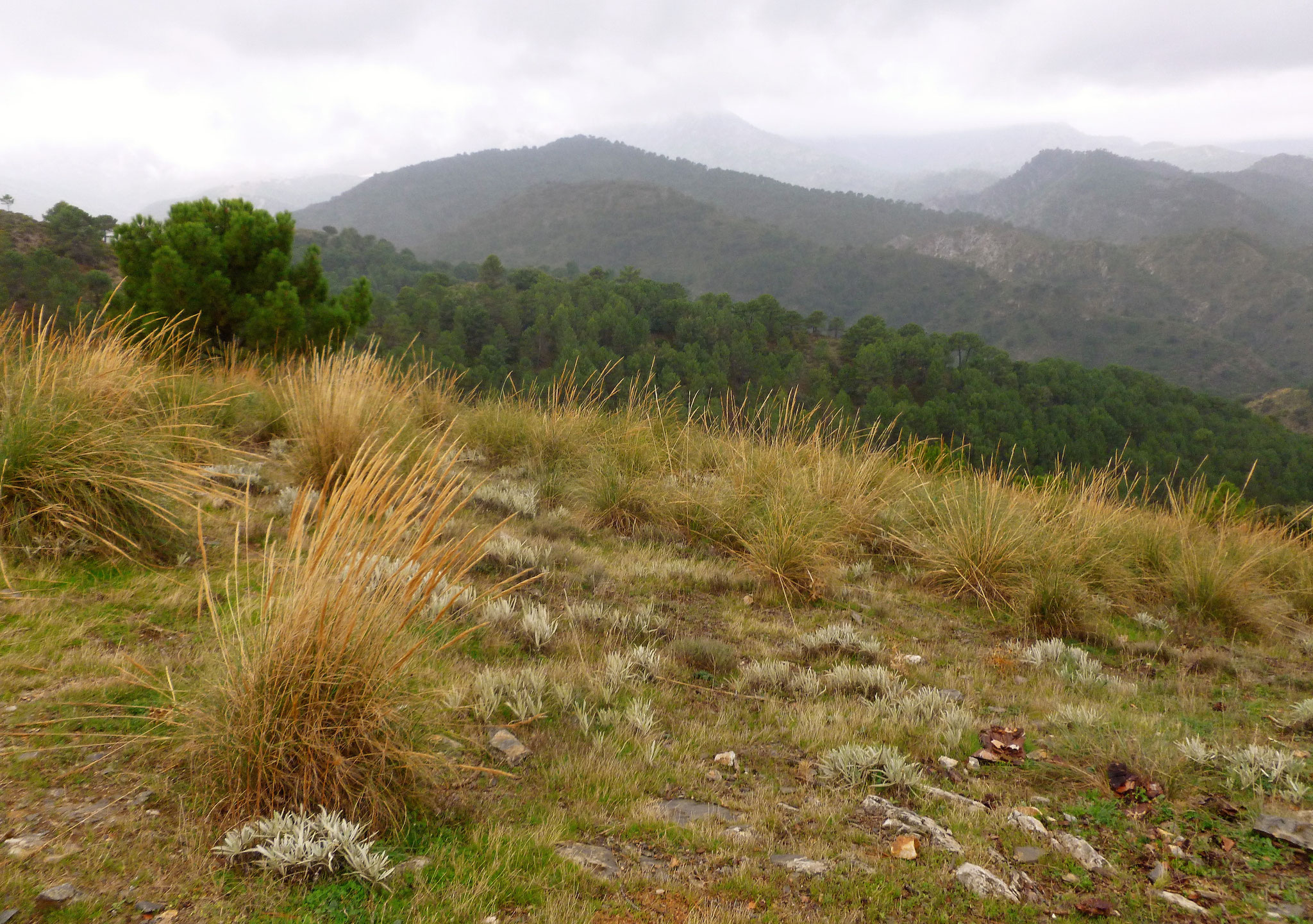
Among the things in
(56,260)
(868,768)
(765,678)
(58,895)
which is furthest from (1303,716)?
(56,260)

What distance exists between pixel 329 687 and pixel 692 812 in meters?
→ 1.14

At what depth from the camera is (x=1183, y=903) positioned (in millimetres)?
1884

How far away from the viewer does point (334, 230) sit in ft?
318

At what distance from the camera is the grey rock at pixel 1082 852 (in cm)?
204

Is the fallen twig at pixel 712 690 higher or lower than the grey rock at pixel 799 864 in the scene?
lower

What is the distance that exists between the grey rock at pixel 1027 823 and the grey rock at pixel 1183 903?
12.4 inches

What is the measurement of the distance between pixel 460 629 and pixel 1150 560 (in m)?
5.87

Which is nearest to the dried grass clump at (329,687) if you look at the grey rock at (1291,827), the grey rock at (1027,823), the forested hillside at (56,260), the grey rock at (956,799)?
the grey rock at (956,799)

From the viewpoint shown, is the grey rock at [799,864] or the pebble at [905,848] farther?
the pebble at [905,848]

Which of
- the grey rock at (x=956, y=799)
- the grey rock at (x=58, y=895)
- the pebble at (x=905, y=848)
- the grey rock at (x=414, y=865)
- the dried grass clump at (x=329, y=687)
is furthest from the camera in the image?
the grey rock at (x=956, y=799)

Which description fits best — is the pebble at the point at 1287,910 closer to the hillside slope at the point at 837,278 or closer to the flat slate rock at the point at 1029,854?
the flat slate rock at the point at 1029,854

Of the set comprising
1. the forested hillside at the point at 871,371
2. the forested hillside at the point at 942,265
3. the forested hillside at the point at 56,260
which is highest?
the forested hillside at the point at 942,265

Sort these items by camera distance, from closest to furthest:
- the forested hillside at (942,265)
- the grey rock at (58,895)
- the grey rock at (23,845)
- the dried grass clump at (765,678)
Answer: the grey rock at (58,895)
the grey rock at (23,845)
the dried grass clump at (765,678)
the forested hillside at (942,265)

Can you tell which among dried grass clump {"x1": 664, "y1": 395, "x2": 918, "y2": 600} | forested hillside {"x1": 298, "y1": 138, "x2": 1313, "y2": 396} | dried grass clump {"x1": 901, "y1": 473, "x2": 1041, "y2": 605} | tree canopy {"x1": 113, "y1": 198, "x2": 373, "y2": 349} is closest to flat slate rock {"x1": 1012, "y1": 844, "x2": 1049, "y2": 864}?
dried grass clump {"x1": 664, "y1": 395, "x2": 918, "y2": 600}
